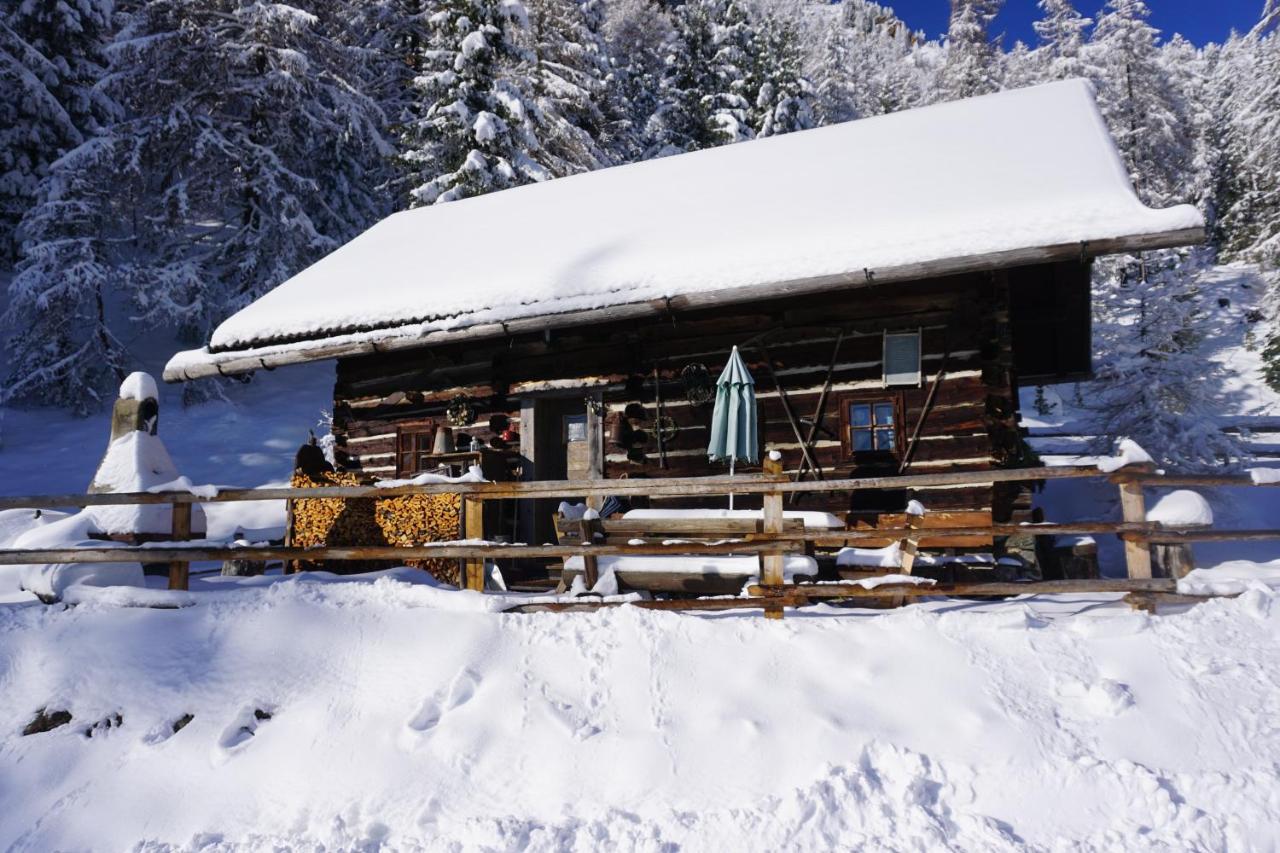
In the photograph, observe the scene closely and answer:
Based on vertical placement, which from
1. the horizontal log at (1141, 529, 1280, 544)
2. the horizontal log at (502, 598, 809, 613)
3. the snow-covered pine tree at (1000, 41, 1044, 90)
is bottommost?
the horizontal log at (502, 598, 809, 613)

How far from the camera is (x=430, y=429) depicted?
1137 centimetres

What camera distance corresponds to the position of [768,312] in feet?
30.3

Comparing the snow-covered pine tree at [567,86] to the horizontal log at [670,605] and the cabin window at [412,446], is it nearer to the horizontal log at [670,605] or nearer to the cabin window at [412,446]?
the cabin window at [412,446]

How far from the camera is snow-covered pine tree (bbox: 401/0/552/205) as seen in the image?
1942cm

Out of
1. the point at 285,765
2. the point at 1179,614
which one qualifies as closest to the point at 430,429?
the point at 285,765

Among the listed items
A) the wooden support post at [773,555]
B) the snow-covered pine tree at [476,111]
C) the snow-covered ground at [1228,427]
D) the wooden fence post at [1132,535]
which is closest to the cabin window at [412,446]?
the wooden support post at [773,555]

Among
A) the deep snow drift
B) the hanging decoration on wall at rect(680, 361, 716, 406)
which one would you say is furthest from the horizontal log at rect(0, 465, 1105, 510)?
the hanging decoration on wall at rect(680, 361, 716, 406)

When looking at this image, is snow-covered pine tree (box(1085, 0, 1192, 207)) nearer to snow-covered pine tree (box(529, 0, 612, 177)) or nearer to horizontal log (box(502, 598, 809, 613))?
snow-covered pine tree (box(529, 0, 612, 177))

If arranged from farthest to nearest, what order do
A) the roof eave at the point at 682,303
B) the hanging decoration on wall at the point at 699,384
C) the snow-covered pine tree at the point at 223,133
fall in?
the snow-covered pine tree at the point at 223,133, the hanging decoration on wall at the point at 699,384, the roof eave at the point at 682,303

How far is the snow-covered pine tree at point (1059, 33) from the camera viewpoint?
32.4 m

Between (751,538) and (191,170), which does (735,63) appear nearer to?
(191,170)

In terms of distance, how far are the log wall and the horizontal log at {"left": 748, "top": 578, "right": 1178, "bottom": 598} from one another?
328 cm

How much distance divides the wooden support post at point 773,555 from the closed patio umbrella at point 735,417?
7.65 ft

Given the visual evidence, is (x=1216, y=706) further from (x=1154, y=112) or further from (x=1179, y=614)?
(x=1154, y=112)
